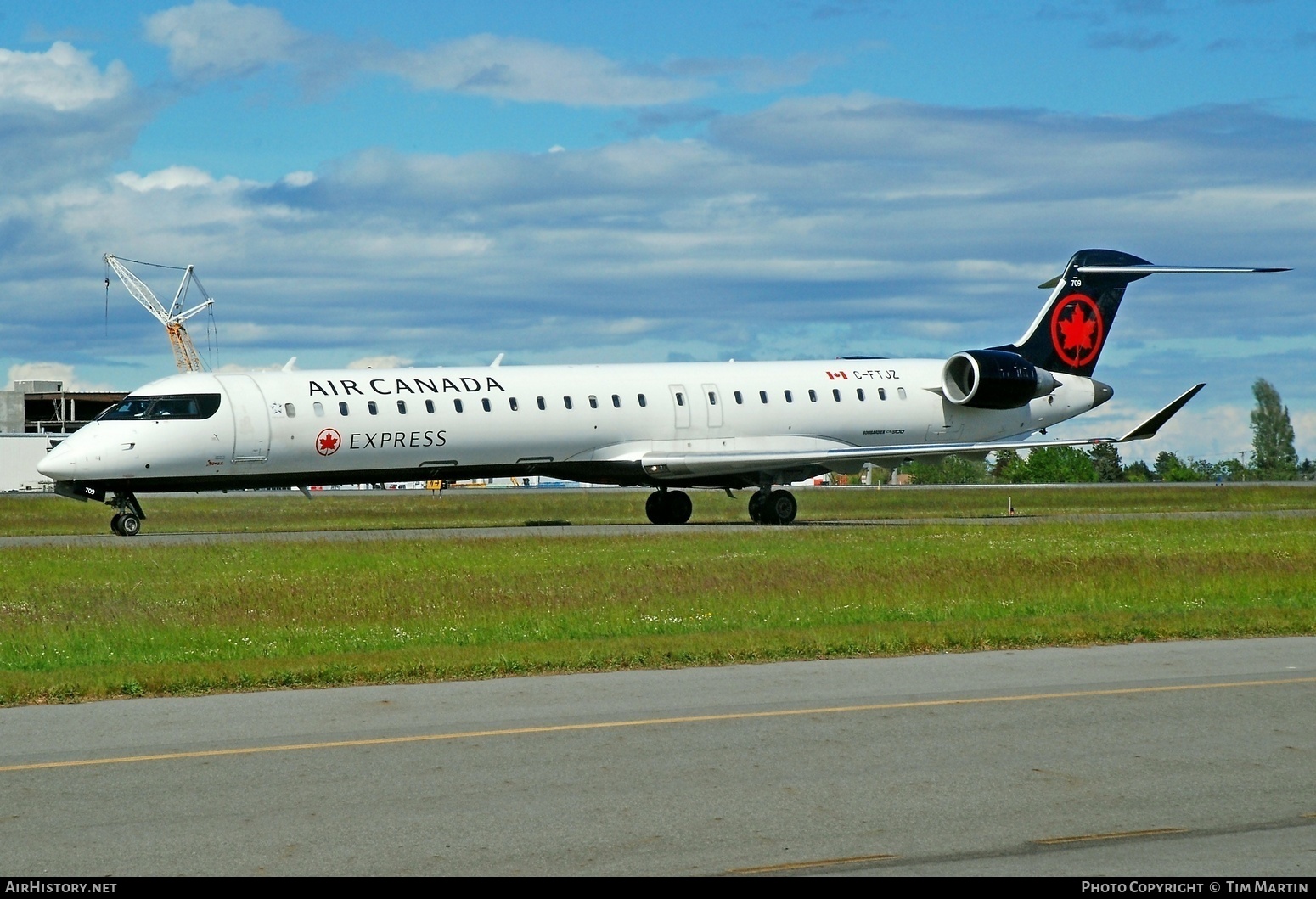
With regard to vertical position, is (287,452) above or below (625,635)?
above

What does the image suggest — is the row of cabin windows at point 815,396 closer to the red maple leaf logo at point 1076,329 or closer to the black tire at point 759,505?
the black tire at point 759,505

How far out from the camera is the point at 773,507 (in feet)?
122

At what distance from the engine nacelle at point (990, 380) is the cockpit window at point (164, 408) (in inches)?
713

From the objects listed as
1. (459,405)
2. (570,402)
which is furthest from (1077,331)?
(459,405)

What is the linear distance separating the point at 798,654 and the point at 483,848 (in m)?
7.31

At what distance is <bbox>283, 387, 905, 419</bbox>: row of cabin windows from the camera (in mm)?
32438

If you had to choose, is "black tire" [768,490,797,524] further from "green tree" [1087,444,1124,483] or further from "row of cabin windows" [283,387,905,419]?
"green tree" [1087,444,1124,483]

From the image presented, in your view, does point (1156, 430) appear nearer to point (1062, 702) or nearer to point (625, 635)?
point (625, 635)

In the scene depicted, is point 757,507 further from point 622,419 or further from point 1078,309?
point 1078,309

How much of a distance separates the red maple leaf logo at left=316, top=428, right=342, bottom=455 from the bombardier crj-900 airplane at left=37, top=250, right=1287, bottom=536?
0.04 meters

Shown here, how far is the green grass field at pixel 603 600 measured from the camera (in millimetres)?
14055

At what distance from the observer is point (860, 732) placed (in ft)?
33.0

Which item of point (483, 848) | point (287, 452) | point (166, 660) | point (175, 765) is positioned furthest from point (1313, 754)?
point (287, 452)

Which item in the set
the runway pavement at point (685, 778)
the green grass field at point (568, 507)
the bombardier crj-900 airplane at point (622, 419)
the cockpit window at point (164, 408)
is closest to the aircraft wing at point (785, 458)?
the bombardier crj-900 airplane at point (622, 419)
